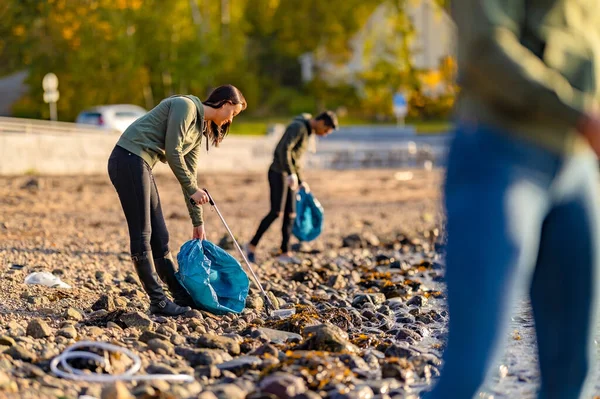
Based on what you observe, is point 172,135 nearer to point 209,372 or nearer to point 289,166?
point 209,372

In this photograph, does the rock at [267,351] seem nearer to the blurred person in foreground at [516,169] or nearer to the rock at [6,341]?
the rock at [6,341]

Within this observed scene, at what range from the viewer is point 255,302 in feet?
24.3

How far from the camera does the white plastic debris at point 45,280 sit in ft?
25.8

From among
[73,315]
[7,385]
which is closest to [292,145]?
[73,315]

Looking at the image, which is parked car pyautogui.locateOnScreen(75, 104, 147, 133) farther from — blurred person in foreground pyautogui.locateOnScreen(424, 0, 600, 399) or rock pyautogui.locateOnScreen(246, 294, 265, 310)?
blurred person in foreground pyautogui.locateOnScreen(424, 0, 600, 399)

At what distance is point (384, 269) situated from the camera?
10.6 m

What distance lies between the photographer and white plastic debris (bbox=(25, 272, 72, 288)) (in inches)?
310

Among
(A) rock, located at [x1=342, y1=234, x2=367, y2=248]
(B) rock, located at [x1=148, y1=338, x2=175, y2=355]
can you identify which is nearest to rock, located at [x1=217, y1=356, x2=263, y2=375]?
(B) rock, located at [x1=148, y1=338, x2=175, y2=355]

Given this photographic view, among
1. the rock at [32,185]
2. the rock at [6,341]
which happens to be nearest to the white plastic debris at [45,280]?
the rock at [6,341]

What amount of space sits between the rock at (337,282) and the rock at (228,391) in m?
4.43

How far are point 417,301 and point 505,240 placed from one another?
540 cm

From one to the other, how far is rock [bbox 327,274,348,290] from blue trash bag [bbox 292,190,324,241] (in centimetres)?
152

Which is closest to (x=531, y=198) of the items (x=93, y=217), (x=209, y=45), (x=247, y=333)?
(x=247, y=333)

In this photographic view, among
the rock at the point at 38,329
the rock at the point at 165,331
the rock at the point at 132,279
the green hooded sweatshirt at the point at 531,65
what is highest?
the green hooded sweatshirt at the point at 531,65
